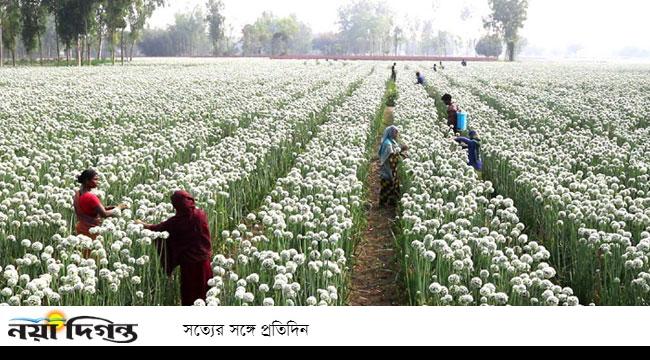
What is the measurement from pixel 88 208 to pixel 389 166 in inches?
240

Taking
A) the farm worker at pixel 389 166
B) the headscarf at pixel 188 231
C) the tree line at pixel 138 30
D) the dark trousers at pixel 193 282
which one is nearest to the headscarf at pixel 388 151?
the farm worker at pixel 389 166

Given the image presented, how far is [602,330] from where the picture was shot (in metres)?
4.02

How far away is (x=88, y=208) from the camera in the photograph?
8.80 m

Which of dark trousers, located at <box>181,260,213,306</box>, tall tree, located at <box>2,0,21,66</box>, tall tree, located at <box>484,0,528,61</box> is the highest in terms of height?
A: tall tree, located at <box>484,0,528,61</box>

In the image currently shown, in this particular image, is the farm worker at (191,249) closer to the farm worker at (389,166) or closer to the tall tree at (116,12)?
the farm worker at (389,166)

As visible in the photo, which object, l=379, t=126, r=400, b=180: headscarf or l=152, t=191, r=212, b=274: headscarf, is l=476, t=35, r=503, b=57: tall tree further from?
l=152, t=191, r=212, b=274: headscarf

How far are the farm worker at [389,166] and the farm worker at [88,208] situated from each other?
5.82 meters

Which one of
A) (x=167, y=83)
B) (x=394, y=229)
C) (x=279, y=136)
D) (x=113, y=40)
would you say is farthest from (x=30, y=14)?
(x=394, y=229)

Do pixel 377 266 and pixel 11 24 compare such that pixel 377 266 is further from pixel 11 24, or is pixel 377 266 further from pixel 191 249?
pixel 11 24

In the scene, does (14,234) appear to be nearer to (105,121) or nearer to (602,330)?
(602,330)

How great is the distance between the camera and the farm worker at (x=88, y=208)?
8.77 meters

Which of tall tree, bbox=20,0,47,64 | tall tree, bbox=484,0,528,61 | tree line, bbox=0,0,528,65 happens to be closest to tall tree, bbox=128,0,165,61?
tree line, bbox=0,0,528,65

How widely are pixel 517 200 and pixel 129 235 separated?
6.54 m

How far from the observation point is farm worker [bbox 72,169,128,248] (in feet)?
28.8
